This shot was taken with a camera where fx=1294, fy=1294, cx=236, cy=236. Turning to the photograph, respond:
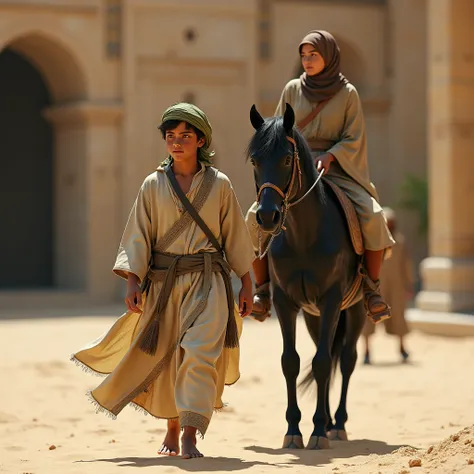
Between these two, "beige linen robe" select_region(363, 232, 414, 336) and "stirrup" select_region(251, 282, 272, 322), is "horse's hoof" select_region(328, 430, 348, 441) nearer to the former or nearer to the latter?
"stirrup" select_region(251, 282, 272, 322)

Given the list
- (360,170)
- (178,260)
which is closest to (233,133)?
(360,170)

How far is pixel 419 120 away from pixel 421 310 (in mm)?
6817

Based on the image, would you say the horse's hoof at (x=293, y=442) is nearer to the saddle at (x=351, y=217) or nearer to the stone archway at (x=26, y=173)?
the saddle at (x=351, y=217)

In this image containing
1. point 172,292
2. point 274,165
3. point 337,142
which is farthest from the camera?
point 337,142

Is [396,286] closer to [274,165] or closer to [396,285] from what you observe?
[396,285]

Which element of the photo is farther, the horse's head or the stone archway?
the stone archway

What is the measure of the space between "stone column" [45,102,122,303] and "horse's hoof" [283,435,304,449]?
14.3m

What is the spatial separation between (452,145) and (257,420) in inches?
352

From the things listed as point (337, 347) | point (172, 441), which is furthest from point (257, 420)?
point (172, 441)

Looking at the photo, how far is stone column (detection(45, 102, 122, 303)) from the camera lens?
22.1 metres

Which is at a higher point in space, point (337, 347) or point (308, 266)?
point (308, 266)

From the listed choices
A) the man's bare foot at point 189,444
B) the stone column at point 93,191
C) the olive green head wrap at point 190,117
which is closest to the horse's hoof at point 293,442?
the man's bare foot at point 189,444

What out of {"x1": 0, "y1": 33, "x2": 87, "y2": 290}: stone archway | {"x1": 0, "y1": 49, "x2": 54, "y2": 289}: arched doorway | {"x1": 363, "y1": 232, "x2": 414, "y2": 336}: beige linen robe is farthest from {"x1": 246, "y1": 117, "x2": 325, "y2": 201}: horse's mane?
{"x1": 0, "y1": 49, "x2": 54, "y2": 289}: arched doorway

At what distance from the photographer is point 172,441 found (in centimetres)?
745
